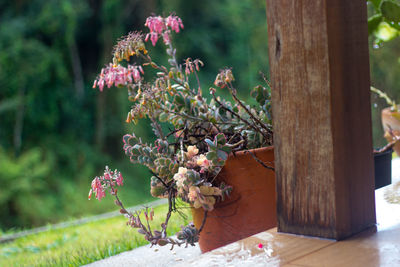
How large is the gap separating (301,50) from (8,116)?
23.9 ft

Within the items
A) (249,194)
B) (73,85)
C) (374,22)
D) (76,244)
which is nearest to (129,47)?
(249,194)

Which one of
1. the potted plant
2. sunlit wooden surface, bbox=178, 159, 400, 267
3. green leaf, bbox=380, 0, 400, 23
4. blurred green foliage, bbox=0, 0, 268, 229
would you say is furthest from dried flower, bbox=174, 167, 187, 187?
blurred green foliage, bbox=0, 0, 268, 229

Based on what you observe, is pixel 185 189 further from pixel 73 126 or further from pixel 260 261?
pixel 73 126

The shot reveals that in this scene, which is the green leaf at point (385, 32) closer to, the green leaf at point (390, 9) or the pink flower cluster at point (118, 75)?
the green leaf at point (390, 9)

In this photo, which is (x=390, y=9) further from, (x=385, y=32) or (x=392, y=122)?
(x=385, y=32)

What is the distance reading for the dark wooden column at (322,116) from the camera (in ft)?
2.57

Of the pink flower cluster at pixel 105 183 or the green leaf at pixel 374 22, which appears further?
the green leaf at pixel 374 22

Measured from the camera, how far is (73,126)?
26.6ft

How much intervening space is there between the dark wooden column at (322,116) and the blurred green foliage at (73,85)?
5923 mm

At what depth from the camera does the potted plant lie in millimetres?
1216

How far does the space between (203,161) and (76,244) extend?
158cm

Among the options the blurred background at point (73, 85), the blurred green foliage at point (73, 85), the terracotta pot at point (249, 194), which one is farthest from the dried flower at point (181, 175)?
the blurred background at point (73, 85)

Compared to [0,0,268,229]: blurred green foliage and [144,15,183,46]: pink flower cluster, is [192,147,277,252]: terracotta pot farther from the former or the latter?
[0,0,268,229]: blurred green foliage

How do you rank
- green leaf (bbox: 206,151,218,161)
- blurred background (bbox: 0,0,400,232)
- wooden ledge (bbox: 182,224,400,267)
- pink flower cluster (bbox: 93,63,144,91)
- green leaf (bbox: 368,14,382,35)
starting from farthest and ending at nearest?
1. blurred background (bbox: 0,0,400,232)
2. green leaf (bbox: 368,14,382,35)
3. pink flower cluster (bbox: 93,63,144,91)
4. green leaf (bbox: 206,151,218,161)
5. wooden ledge (bbox: 182,224,400,267)
